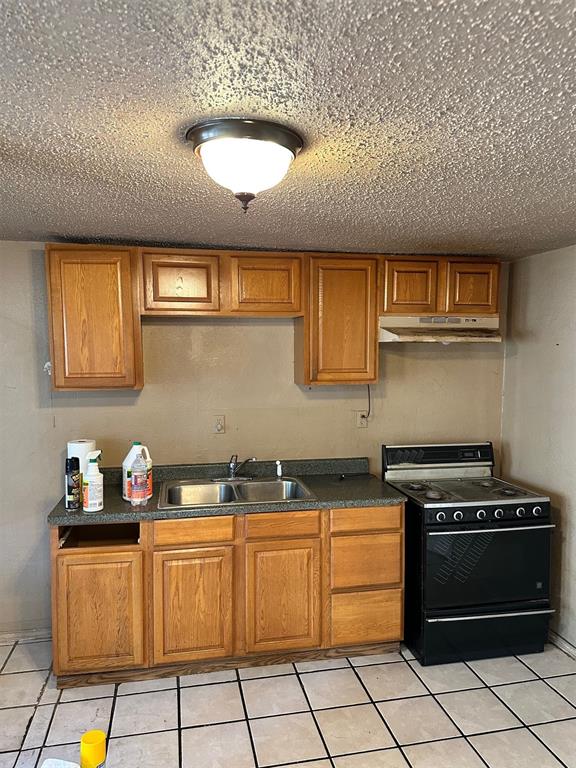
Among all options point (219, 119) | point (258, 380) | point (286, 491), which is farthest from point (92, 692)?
point (219, 119)

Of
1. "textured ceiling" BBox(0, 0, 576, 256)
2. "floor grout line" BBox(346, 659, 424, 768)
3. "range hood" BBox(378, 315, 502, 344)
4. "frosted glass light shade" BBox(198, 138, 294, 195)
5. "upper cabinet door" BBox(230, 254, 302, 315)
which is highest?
"textured ceiling" BBox(0, 0, 576, 256)

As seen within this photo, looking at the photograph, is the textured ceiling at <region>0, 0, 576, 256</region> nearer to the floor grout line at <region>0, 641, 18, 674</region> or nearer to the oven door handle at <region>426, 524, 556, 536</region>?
the oven door handle at <region>426, 524, 556, 536</region>

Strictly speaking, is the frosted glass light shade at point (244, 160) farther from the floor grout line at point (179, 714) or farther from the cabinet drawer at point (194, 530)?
the floor grout line at point (179, 714)

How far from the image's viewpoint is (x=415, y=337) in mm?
3000

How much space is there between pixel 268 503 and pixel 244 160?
5.78ft

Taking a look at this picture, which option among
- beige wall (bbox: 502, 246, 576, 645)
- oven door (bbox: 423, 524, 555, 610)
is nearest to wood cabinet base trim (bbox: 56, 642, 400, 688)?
oven door (bbox: 423, 524, 555, 610)

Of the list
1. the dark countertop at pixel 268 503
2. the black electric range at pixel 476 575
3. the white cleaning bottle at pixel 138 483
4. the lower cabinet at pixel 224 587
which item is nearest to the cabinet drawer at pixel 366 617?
→ the lower cabinet at pixel 224 587

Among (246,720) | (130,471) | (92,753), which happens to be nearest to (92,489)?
(130,471)

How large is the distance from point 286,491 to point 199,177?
75.3 inches

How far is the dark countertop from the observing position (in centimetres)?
261

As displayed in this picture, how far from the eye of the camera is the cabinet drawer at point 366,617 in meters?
2.85

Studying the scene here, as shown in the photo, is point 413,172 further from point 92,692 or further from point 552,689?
point 92,692

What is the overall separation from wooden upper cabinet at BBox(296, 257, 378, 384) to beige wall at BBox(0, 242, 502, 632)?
0.28m

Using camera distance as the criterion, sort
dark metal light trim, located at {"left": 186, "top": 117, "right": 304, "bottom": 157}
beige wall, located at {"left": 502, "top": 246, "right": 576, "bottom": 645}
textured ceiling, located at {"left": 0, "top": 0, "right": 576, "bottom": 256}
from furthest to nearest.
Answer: beige wall, located at {"left": 502, "top": 246, "right": 576, "bottom": 645} < dark metal light trim, located at {"left": 186, "top": 117, "right": 304, "bottom": 157} < textured ceiling, located at {"left": 0, "top": 0, "right": 576, "bottom": 256}
